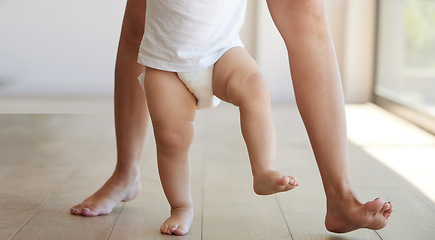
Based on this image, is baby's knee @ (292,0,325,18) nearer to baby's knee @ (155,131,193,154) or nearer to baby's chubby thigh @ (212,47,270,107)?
baby's chubby thigh @ (212,47,270,107)

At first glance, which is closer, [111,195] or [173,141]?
[173,141]

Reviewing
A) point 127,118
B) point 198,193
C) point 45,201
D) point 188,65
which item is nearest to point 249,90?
point 188,65

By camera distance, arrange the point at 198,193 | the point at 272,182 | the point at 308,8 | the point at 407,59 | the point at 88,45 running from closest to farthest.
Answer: the point at 272,182
the point at 308,8
the point at 198,193
the point at 407,59
the point at 88,45

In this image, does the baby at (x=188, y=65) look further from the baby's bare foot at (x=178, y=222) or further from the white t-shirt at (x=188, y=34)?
the baby's bare foot at (x=178, y=222)

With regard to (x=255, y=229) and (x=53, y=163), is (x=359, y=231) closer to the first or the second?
(x=255, y=229)

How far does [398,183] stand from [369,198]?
22cm

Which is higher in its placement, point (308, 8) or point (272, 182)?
point (308, 8)

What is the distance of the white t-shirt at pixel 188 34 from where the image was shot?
47.4 inches

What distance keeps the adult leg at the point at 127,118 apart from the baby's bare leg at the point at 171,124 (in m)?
0.23

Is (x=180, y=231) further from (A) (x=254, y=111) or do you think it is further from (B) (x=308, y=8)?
(B) (x=308, y=8)

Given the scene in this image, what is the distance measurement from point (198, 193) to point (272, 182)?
0.65 m

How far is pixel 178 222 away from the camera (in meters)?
1.31

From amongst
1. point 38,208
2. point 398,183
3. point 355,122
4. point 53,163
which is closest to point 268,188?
point 38,208

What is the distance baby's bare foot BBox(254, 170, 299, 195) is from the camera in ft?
3.41
